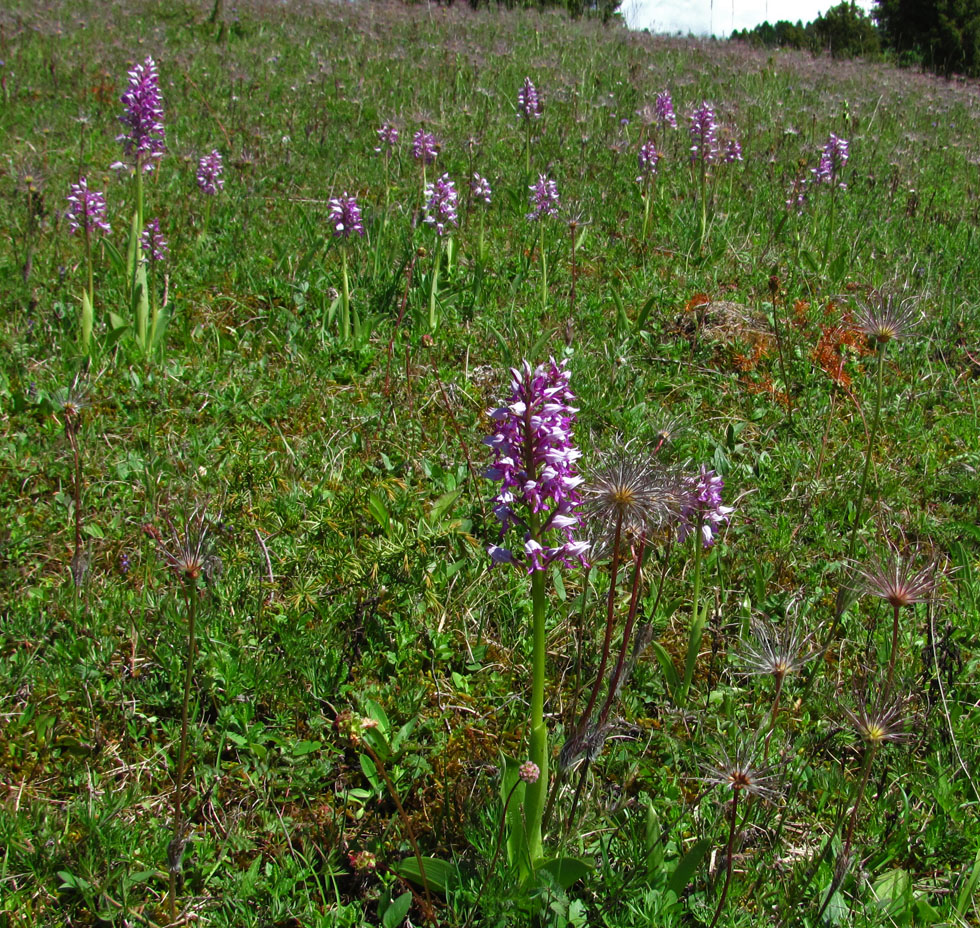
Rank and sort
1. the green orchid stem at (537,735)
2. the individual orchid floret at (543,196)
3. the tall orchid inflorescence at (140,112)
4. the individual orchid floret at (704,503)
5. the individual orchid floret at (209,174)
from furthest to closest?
1. the individual orchid floret at (209,174)
2. the individual orchid floret at (543,196)
3. the tall orchid inflorescence at (140,112)
4. the individual orchid floret at (704,503)
5. the green orchid stem at (537,735)

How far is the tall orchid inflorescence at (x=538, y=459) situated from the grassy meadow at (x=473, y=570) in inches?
2.2

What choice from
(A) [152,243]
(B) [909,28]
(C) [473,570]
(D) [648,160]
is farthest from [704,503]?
(B) [909,28]

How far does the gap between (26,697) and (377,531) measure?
1.39 meters

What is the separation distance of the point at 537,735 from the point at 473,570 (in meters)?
1.26

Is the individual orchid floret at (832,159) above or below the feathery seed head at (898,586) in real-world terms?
above

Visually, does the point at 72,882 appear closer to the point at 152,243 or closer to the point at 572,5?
the point at 152,243

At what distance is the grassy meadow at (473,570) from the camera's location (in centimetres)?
192

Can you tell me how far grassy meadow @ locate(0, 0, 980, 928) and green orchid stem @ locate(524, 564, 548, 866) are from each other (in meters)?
0.01

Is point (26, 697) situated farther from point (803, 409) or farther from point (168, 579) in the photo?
point (803, 409)

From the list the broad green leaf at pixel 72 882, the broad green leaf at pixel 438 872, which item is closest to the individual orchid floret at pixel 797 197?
the broad green leaf at pixel 438 872

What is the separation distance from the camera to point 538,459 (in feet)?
5.51

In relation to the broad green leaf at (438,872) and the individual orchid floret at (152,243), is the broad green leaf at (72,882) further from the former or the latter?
the individual orchid floret at (152,243)

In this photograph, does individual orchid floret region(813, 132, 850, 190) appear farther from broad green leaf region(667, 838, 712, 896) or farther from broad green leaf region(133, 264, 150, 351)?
broad green leaf region(667, 838, 712, 896)

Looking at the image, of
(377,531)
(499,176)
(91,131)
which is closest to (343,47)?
(91,131)
